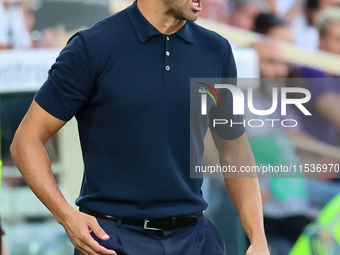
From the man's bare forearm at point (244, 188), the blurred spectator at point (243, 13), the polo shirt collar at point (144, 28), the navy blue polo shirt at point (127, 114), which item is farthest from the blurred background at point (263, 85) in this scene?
the navy blue polo shirt at point (127, 114)

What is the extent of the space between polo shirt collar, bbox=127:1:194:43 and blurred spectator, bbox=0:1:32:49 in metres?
2.66

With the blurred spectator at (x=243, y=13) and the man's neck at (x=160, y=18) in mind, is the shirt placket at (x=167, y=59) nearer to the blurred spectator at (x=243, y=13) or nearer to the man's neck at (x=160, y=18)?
the man's neck at (x=160, y=18)

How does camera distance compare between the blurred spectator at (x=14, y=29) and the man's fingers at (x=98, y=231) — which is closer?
the man's fingers at (x=98, y=231)

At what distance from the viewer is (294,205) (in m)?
5.47

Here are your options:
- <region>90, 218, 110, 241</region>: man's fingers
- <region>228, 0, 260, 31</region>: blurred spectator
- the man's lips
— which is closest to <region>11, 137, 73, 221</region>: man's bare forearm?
<region>90, 218, 110, 241</region>: man's fingers

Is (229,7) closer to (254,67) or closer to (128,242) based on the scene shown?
(254,67)

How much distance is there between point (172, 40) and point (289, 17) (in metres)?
2.71

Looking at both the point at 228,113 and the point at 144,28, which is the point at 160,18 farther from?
the point at 228,113

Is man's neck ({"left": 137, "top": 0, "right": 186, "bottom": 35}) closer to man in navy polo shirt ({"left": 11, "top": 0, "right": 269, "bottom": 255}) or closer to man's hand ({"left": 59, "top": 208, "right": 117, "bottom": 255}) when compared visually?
man in navy polo shirt ({"left": 11, "top": 0, "right": 269, "bottom": 255})

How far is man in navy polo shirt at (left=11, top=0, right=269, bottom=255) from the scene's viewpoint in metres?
2.67

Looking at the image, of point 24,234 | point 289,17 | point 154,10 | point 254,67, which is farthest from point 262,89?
point 154,10

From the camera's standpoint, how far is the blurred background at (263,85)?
5.38 meters

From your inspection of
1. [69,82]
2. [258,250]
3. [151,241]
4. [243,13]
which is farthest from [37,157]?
[243,13]

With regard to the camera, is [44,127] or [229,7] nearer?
[44,127]
